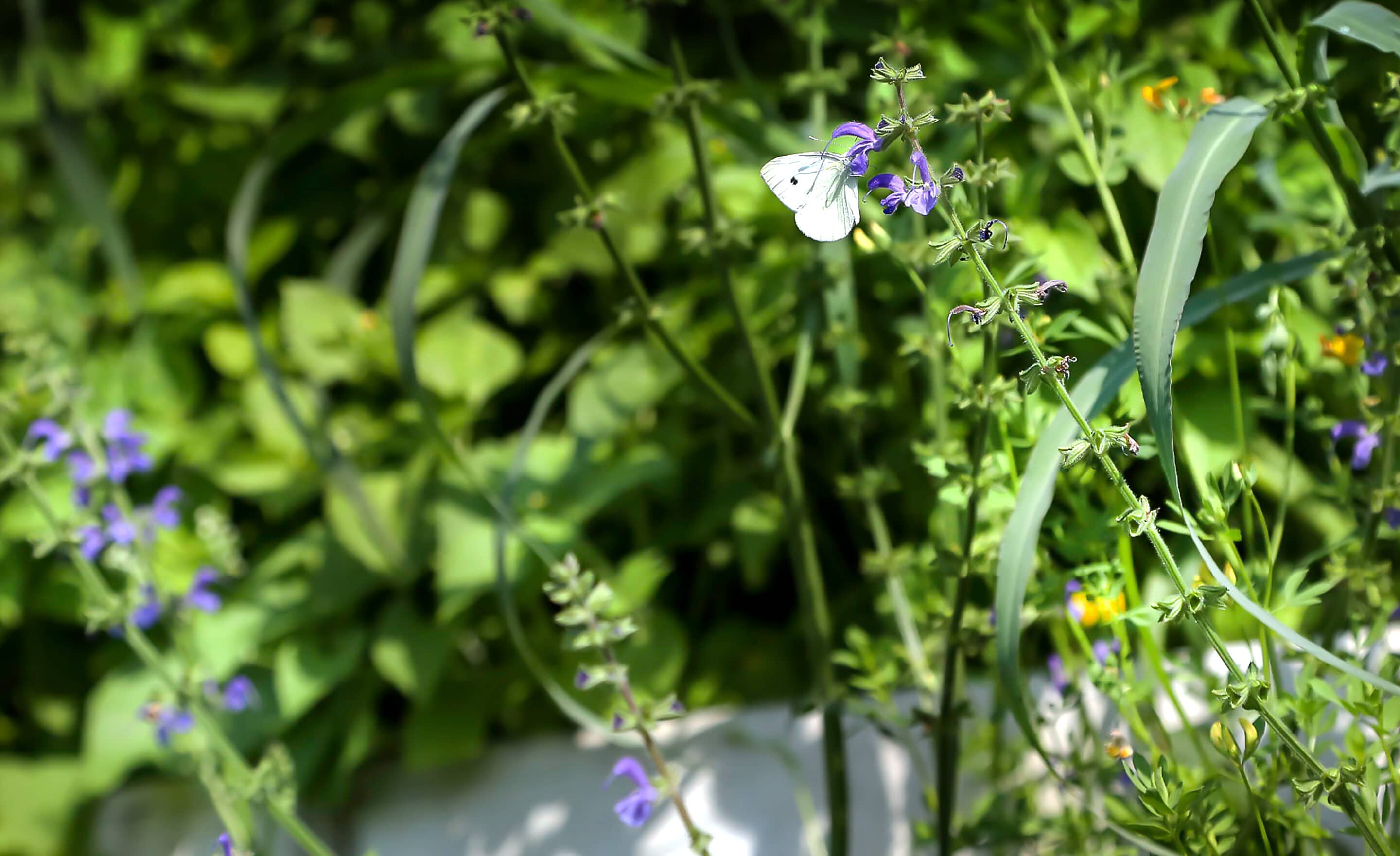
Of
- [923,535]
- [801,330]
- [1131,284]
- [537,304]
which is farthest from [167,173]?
[1131,284]

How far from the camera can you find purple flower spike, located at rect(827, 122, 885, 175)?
449mm

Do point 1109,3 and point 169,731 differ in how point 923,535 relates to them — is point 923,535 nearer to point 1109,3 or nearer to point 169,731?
point 1109,3

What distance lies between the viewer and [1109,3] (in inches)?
31.6

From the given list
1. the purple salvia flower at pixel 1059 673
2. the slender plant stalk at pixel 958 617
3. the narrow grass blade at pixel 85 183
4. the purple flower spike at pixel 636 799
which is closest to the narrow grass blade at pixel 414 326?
the purple flower spike at pixel 636 799

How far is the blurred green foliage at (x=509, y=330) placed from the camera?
838 mm

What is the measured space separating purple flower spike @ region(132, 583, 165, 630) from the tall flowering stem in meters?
0.77

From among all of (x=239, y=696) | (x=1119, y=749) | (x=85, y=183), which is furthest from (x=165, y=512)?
(x=1119, y=749)

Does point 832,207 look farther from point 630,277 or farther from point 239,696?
point 239,696

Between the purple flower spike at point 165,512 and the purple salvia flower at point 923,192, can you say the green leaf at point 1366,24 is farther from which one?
the purple flower spike at point 165,512

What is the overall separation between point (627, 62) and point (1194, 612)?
0.62 meters

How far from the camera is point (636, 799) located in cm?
65

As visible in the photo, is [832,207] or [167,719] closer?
[832,207]

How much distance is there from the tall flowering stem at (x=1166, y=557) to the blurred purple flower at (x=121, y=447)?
2.64ft

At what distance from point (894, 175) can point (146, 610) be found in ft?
2.52
